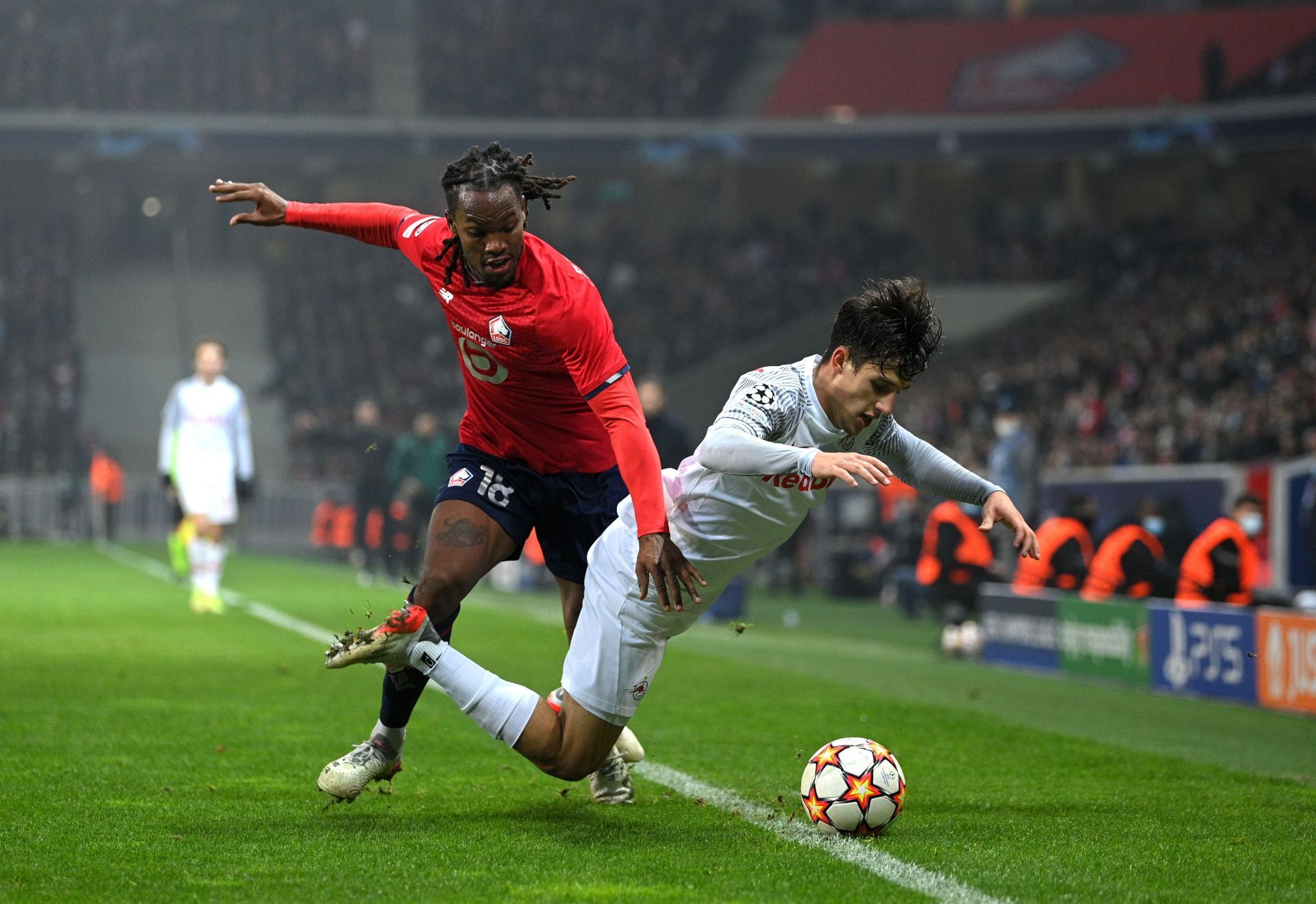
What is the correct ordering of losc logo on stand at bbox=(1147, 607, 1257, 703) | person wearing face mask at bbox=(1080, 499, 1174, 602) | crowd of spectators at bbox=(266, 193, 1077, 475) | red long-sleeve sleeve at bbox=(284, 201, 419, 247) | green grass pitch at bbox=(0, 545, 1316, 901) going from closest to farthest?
green grass pitch at bbox=(0, 545, 1316, 901), red long-sleeve sleeve at bbox=(284, 201, 419, 247), losc logo on stand at bbox=(1147, 607, 1257, 703), person wearing face mask at bbox=(1080, 499, 1174, 602), crowd of spectators at bbox=(266, 193, 1077, 475)

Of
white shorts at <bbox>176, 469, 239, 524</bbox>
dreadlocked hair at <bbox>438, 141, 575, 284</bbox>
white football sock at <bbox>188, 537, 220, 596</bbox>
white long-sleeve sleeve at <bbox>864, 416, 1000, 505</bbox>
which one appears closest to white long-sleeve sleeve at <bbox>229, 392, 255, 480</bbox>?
white shorts at <bbox>176, 469, 239, 524</bbox>

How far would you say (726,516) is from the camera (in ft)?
16.8

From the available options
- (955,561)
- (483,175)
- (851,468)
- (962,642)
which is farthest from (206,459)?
(851,468)

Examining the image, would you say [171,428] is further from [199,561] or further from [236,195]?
[236,195]

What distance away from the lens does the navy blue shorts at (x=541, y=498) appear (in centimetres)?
577

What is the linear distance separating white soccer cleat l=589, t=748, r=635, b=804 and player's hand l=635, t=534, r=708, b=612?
4.12 feet

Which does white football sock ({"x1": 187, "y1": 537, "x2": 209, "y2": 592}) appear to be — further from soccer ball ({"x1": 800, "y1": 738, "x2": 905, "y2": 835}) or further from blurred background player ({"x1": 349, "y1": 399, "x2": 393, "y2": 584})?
soccer ball ({"x1": 800, "y1": 738, "x2": 905, "y2": 835})

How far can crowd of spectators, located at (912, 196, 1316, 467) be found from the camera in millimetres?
22453

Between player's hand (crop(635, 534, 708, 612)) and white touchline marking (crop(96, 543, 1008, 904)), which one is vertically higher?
player's hand (crop(635, 534, 708, 612))

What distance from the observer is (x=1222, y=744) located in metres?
8.73

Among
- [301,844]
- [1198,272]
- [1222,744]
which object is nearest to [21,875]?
[301,844]

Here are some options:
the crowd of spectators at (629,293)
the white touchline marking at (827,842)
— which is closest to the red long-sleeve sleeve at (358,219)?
the white touchline marking at (827,842)

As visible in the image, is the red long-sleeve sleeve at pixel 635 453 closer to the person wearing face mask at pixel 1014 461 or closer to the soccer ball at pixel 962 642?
the soccer ball at pixel 962 642

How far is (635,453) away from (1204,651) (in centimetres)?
743
